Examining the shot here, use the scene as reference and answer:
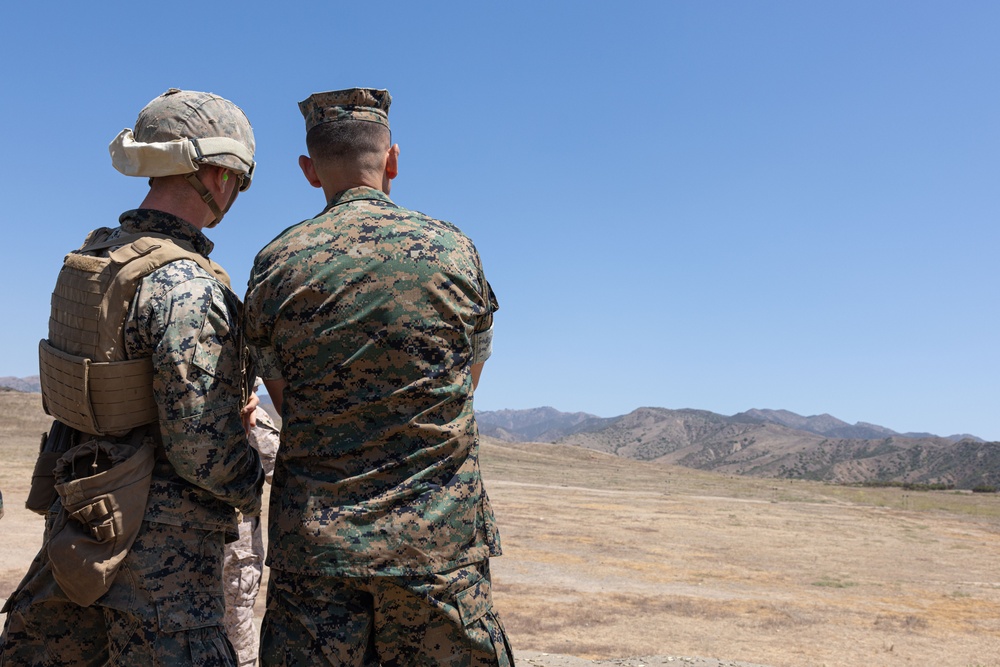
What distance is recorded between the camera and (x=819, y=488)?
46.4 metres

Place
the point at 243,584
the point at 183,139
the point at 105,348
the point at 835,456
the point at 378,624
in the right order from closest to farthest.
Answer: the point at 378,624, the point at 105,348, the point at 183,139, the point at 243,584, the point at 835,456

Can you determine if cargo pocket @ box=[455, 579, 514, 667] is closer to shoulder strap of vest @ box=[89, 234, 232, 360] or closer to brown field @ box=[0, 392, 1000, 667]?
shoulder strap of vest @ box=[89, 234, 232, 360]

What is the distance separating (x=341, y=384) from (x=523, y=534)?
58.7 feet

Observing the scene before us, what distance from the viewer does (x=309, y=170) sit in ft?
9.22

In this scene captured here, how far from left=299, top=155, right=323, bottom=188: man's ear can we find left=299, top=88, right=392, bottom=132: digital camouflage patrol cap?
0.14m

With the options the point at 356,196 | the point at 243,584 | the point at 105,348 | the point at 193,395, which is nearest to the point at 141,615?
the point at 193,395

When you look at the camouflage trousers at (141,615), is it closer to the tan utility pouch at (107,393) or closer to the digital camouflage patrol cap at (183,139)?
the tan utility pouch at (107,393)

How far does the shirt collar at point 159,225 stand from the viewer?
280 centimetres

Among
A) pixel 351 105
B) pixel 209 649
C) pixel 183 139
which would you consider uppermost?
pixel 351 105

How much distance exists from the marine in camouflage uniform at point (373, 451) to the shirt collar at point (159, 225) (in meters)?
0.42

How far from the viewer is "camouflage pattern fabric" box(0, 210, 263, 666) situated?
97.7 inches

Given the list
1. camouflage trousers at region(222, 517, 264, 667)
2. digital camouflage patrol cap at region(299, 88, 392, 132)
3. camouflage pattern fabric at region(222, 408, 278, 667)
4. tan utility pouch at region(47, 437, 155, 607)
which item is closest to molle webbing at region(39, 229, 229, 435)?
tan utility pouch at region(47, 437, 155, 607)

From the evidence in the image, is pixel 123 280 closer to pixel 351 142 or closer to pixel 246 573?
pixel 351 142

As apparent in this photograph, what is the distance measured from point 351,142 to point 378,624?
1.46m
